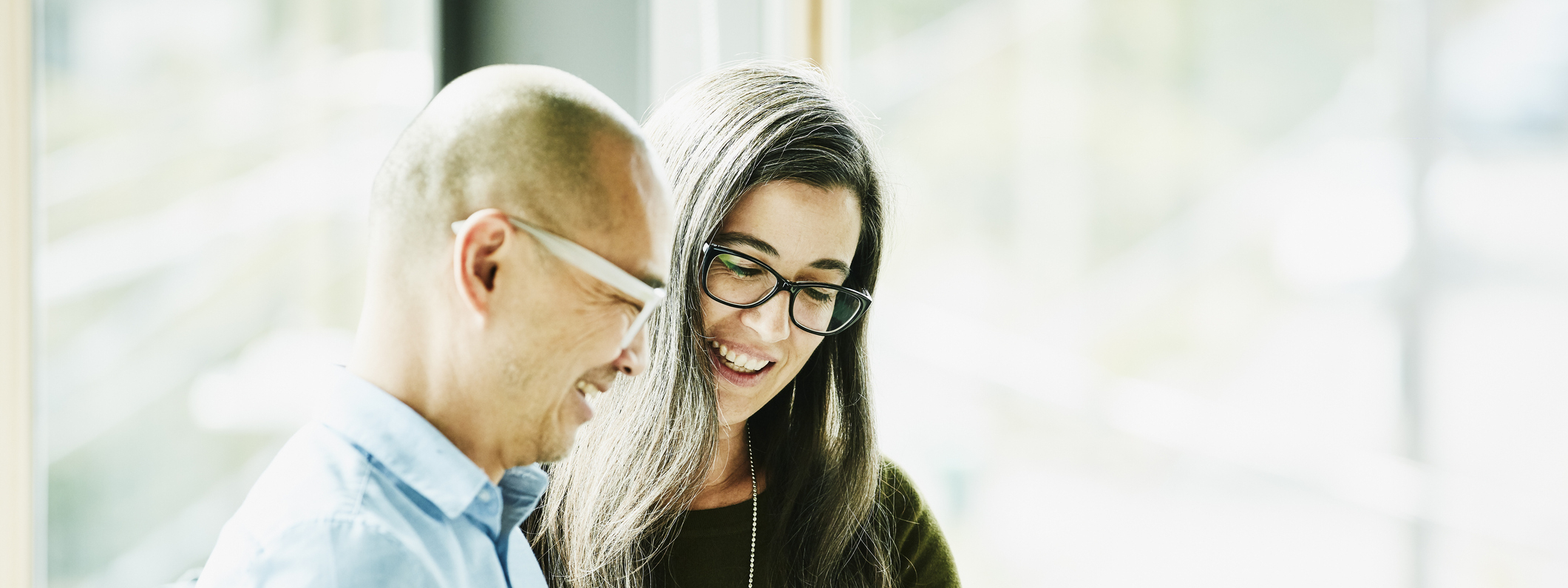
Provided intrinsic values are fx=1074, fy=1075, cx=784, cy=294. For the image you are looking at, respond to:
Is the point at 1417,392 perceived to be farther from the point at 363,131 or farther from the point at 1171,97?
the point at 363,131

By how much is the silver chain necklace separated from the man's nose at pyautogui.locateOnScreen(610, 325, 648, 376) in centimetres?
62

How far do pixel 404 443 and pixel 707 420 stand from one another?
1.97 feet

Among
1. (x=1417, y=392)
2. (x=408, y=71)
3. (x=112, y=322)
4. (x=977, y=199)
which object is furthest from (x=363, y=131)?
(x=977, y=199)

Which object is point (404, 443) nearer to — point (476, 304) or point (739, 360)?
point (476, 304)

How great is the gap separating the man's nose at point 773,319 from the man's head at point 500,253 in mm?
446

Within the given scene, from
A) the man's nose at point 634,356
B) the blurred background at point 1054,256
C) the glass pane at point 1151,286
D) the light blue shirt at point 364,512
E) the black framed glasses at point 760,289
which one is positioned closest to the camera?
the light blue shirt at point 364,512

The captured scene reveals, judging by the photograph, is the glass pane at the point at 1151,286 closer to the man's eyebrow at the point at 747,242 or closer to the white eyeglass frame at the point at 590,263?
the man's eyebrow at the point at 747,242

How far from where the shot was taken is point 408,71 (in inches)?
77.6

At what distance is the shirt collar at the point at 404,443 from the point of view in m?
0.73

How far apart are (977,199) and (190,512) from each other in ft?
14.6

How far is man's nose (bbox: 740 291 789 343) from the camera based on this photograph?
1.23 meters

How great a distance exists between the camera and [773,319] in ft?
4.05

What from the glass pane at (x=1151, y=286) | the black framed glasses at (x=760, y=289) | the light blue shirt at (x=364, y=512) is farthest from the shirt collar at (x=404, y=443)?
the glass pane at (x=1151, y=286)

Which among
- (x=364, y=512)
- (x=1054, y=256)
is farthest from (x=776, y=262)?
(x=1054, y=256)
